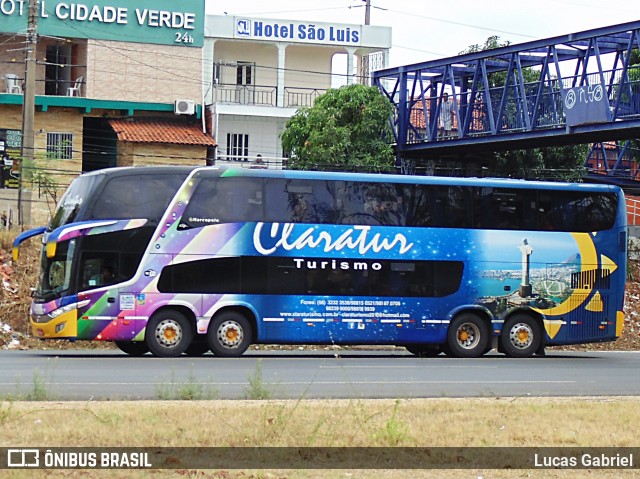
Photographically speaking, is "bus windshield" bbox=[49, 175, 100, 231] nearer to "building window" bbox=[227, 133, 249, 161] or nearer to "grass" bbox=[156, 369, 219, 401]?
"grass" bbox=[156, 369, 219, 401]

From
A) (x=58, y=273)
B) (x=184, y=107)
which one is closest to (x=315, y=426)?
(x=58, y=273)

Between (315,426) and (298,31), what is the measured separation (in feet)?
143

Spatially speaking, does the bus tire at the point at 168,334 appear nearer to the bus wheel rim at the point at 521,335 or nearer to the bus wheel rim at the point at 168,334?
the bus wheel rim at the point at 168,334

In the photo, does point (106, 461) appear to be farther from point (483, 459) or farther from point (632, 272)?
point (632, 272)

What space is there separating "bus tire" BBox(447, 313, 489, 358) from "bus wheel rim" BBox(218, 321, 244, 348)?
15.4 feet

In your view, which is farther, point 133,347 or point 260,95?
point 260,95

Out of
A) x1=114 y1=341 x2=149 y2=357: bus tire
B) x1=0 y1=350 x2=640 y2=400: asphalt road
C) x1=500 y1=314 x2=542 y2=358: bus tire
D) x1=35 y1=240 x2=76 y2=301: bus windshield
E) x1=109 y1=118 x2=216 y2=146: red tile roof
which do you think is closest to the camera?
x1=0 y1=350 x2=640 y2=400: asphalt road

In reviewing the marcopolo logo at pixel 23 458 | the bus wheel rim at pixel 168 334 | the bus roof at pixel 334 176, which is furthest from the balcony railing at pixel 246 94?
the marcopolo logo at pixel 23 458

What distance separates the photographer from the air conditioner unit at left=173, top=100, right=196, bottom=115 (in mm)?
49500

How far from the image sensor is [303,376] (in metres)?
19.8

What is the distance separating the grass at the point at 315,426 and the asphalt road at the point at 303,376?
3.73 ft

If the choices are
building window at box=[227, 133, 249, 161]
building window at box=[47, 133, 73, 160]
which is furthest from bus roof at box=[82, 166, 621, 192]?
building window at box=[227, 133, 249, 161]

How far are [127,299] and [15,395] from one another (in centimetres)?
1018

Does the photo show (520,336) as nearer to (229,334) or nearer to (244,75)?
(229,334)
